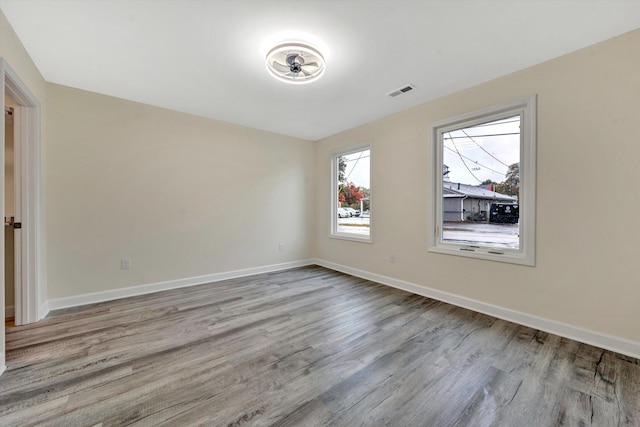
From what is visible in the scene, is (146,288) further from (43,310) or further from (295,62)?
(295,62)

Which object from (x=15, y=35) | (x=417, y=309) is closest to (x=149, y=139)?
(x=15, y=35)

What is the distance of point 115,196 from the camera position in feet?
10.0

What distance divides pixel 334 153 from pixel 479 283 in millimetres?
3113

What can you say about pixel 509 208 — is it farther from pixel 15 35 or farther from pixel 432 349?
pixel 15 35

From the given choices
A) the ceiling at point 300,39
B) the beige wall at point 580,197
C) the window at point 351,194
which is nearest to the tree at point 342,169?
the window at point 351,194

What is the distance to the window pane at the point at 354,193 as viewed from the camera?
4.18 meters

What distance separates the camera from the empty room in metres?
1.59

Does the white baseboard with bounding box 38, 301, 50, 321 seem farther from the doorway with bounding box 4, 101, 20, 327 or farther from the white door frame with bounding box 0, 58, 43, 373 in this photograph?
the doorway with bounding box 4, 101, 20, 327

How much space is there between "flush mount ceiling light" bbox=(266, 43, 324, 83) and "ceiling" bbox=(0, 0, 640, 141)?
0.07 metres

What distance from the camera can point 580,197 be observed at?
214cm

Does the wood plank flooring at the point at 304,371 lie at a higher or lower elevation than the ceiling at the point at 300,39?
lower

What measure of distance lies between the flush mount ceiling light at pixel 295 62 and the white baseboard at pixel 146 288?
2.97 metres

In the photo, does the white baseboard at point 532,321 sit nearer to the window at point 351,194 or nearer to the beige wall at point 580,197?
the beige wall at point 580,197

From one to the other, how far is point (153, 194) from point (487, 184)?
4.18 metres
